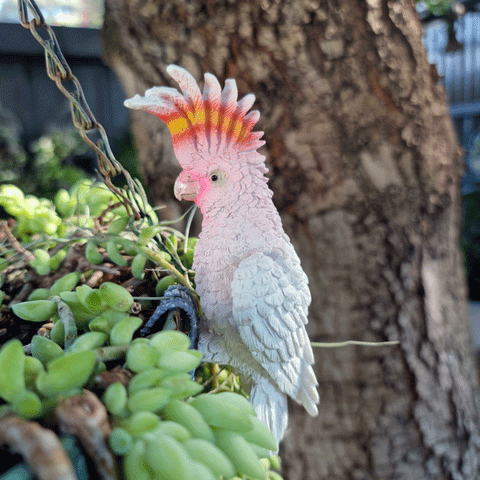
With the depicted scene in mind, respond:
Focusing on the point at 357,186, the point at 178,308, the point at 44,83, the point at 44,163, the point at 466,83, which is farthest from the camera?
the point at 466,83

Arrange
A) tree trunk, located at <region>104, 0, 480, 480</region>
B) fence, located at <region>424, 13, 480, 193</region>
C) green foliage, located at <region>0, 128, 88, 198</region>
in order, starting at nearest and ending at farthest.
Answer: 1. tree trunk, located at <region>104, 0, 480, 480</region>
2. green foliage, located at <region>0, 128, 88, 198</region>
3. fence, located at <region>424, 13, 480, 193</region>

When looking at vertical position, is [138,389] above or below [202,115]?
below

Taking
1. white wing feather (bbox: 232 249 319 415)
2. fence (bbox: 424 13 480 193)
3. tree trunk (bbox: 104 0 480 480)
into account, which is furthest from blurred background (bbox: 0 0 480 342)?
white wing feather (bbox: 232 249 319 415)

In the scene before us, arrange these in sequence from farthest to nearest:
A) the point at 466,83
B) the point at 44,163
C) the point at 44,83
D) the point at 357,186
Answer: the point at 466,83
the point at 44,83
the point at 44,163
the point at 357,186

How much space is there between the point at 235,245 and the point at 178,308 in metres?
0.07

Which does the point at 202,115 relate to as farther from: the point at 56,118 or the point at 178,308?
the point at 56,118

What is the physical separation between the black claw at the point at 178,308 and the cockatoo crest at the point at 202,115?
0.11m

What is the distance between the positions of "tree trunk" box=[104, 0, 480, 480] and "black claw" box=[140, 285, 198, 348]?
0.53 meters

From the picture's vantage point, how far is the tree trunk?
76 centimetres

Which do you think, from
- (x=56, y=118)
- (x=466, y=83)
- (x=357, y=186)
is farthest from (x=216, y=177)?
(x=466, y=83)

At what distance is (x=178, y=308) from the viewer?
1.08 feet

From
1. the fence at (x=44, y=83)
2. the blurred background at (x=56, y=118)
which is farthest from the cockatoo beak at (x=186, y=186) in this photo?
the fence at (x=44, y=83)

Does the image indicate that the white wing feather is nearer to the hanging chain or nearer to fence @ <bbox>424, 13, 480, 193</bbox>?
the hanging chain

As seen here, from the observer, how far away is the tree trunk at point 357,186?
762 millimetres
